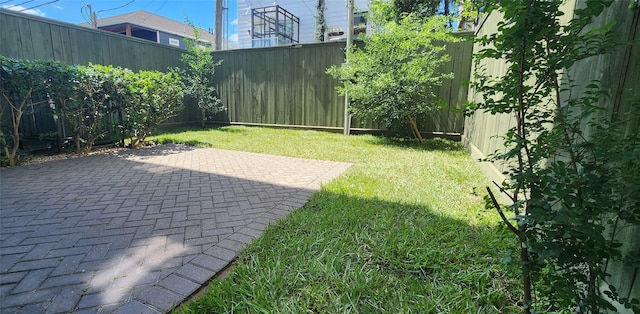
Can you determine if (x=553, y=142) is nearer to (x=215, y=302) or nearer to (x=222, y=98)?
(x=215, y=302)

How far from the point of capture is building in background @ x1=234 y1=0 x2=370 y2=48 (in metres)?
13.2

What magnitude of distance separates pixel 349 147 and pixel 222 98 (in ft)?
16.1

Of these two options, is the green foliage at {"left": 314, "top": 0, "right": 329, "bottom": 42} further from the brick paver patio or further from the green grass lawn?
the green grass lawn

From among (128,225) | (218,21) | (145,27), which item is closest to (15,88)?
(128,225)

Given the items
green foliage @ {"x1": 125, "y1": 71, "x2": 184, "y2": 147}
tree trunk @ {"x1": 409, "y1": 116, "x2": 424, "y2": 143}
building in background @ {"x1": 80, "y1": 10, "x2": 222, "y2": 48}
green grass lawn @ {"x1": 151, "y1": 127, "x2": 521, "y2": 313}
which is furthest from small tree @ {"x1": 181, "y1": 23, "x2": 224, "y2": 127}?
building in background @ {"x1": 80, "y1": 10, "x2": 222, "y2": 48}

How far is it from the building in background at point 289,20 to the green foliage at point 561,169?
12.3 meters

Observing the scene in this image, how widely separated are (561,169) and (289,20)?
48.9 feet

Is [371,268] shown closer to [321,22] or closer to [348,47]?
[348,47]

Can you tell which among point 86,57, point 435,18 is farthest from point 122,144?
point 435,18

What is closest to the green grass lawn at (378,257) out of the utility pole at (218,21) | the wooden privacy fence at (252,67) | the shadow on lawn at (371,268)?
the shadow on lawn at (371,268)

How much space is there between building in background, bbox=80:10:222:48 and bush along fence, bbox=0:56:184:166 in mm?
12859

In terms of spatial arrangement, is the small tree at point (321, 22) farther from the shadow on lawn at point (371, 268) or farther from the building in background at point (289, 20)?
the shadow on lawn at point (371, 268)

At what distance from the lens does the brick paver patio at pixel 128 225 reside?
4.97ft

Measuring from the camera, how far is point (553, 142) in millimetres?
1035
